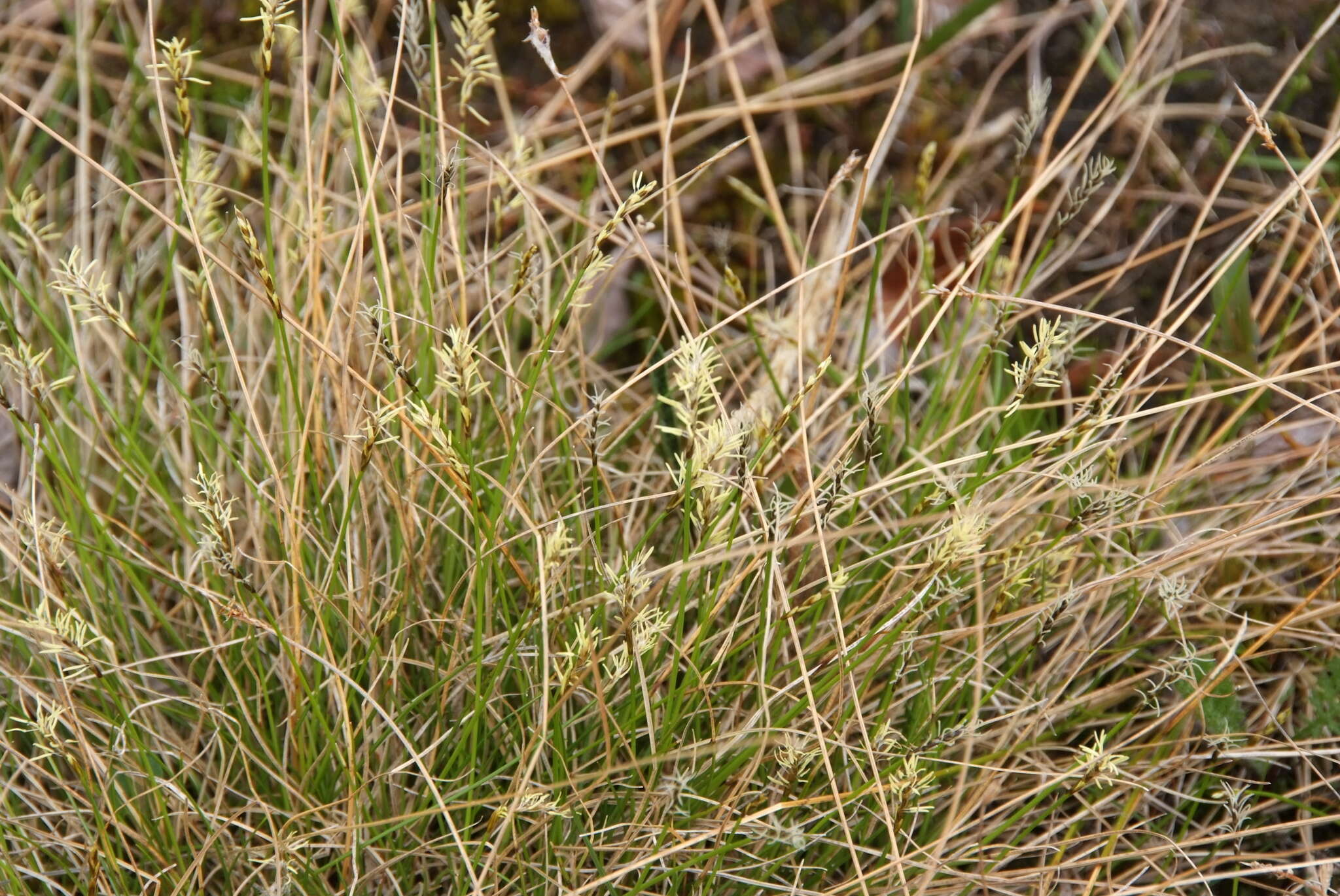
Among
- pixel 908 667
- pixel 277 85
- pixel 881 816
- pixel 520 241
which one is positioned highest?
pixel 277 85

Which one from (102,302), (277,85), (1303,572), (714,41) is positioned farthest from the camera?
(714,41)

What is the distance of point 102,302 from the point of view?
36.0 inches

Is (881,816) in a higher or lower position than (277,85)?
lower

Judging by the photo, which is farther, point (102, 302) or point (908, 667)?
point (908, 667)

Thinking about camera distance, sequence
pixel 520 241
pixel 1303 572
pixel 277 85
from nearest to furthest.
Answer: pixel 1303 572 → pixel 520 241 → pixel 277 85

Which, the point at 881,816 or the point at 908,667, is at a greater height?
the point at 908,667

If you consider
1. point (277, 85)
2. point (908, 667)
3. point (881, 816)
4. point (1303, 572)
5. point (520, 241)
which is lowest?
point (1303, 572)

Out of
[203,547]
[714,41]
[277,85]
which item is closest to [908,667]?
[203,547]

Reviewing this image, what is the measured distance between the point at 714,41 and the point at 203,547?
1.44 metres

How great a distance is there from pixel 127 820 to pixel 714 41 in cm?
157

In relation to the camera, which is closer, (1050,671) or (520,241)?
(1050,671)

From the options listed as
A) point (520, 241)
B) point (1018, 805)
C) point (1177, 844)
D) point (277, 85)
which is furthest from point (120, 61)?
point (1177, 844)

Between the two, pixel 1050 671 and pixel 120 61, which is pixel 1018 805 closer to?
pixel 1050 671

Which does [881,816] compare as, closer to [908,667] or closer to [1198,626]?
[908,667]
